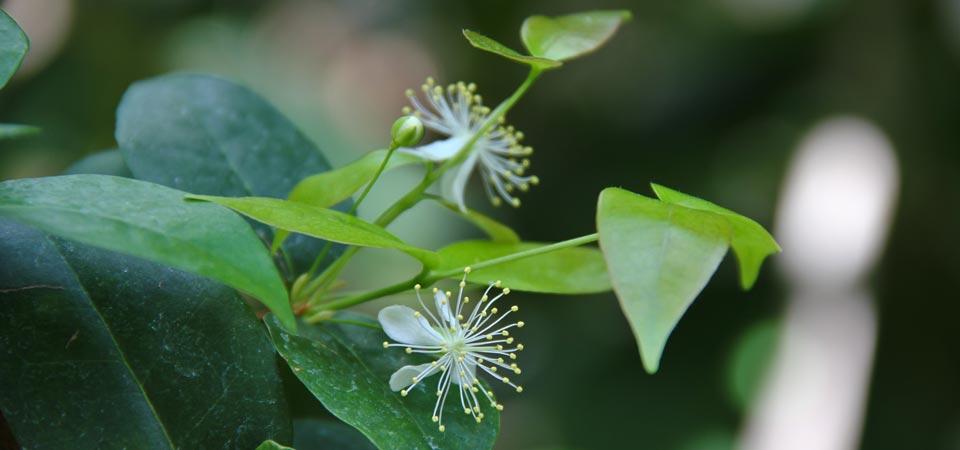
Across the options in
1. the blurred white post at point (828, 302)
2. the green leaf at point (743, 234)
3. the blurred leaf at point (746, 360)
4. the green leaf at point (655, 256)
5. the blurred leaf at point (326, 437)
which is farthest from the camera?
the blurred leaf at point (746, 360)

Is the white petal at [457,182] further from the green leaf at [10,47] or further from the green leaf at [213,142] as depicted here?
the green leaf at [10,47]

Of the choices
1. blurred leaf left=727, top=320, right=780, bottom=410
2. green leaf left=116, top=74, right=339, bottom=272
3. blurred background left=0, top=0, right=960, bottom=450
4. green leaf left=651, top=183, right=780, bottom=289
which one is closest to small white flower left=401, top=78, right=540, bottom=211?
green leaf left=116, top=74, right=339, bottom=272

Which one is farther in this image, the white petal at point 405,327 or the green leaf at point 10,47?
the white petal at point 405,327

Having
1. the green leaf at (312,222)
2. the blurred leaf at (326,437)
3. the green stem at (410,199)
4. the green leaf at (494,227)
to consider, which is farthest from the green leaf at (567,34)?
the blurred leaf at (326,437)

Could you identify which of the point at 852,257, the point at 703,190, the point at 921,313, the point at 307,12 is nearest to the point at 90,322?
the point at 852,257

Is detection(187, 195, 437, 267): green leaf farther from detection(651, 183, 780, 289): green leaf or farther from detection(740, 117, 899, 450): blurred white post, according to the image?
detection(740, 117, 899, 450): blurred white post

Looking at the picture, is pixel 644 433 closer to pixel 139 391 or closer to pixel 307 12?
pixel 307 12

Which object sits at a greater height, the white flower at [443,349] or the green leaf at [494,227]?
the green leaf at [494,227]
